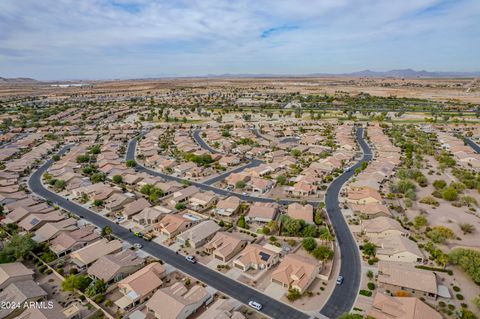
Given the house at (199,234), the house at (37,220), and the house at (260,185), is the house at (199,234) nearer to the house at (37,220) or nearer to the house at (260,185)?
the house at (260,185)

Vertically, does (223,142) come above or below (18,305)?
above

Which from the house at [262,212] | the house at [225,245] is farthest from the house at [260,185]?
the house at [225,245]

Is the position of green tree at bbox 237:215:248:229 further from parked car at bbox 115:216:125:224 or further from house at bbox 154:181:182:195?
parked car at bbox 115:216:125:224

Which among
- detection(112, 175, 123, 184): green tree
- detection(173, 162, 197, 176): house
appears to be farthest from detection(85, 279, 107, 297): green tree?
detection(173, 162, 197, 176): house

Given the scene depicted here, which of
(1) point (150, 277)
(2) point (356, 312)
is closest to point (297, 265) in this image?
(2) point (356, 312)

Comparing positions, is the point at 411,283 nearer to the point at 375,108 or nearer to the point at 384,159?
the point at 384,159

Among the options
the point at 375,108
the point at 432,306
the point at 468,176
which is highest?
the point at 375,108
